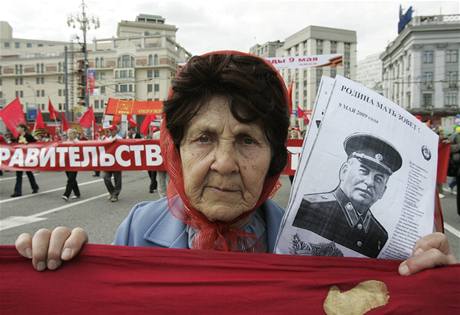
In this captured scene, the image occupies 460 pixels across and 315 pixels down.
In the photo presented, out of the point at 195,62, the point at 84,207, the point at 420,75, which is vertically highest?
the point at 420,75

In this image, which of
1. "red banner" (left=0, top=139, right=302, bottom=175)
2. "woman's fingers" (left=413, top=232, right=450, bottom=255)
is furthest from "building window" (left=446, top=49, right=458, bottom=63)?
"woman's fingers" (left=413, top=232, right=450, bottom=255)

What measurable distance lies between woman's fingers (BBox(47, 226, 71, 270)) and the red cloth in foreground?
3 centimetres

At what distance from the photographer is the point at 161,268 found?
50.1 inches

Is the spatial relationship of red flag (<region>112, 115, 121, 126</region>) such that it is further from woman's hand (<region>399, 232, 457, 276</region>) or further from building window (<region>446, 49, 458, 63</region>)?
building window (<region>446, 49, 458, 63</region>)

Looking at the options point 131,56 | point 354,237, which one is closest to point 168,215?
point 354,237

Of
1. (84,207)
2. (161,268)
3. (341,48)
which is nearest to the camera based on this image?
(161,268)

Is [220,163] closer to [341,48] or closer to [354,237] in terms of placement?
[354,237]

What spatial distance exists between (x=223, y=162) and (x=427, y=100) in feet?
266

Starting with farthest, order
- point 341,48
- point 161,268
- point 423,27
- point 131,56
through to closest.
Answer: point 341,48, point 131,56, point 423,27, point 161,268

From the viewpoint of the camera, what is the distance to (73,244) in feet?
3.99

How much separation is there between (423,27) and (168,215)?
270 ft

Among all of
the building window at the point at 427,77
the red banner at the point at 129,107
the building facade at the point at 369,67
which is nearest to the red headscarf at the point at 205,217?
the red banner at the point at 129,107

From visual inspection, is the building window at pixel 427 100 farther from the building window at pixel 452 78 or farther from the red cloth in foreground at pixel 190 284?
the red cloth in foreground at pixel 190 284

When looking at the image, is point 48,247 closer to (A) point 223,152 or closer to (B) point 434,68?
(A) point 223,152
